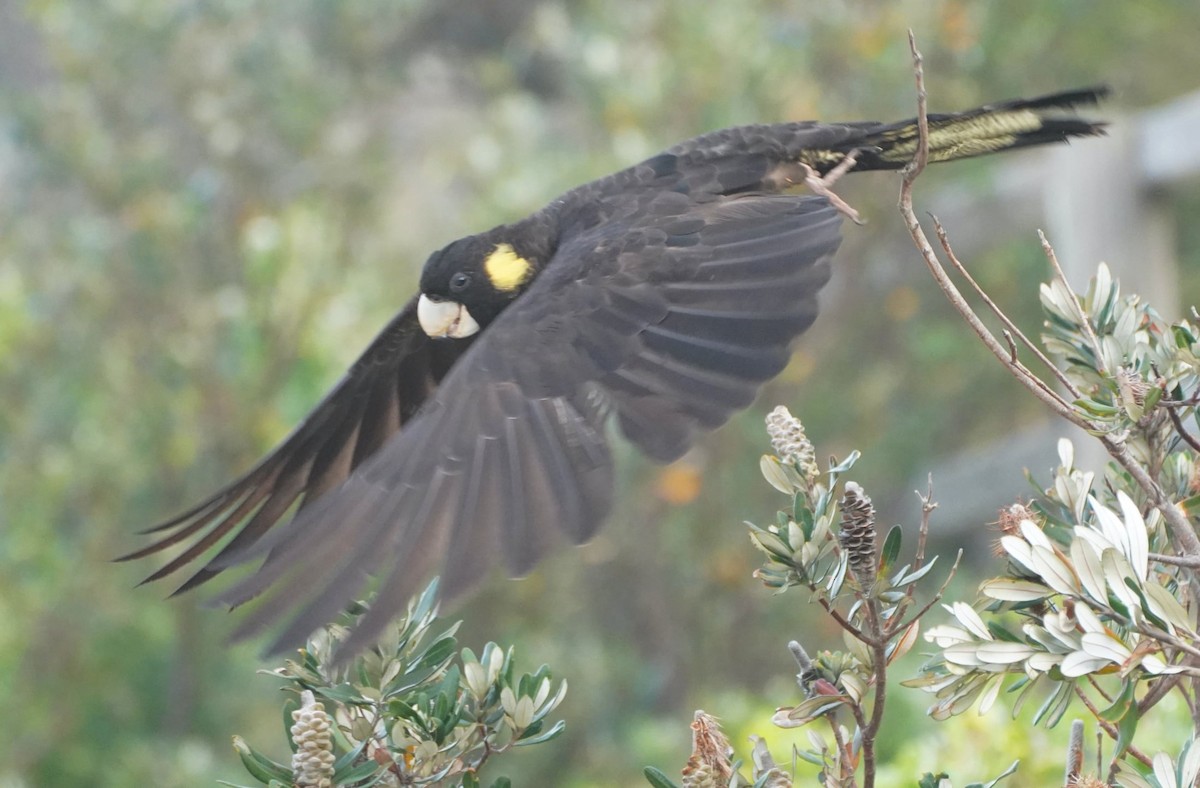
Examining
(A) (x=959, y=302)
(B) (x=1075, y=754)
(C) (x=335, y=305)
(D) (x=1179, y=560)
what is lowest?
(B) (x=1075, y=754)

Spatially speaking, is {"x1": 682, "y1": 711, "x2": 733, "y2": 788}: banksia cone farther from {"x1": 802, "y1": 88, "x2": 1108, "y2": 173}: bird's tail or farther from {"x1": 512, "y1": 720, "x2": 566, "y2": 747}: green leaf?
{"x1": 802, "y1": 88, "x2": 1108, "y2": 173}: bird's tail

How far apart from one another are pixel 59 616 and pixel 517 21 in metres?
4.01

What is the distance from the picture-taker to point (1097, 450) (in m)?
3.18

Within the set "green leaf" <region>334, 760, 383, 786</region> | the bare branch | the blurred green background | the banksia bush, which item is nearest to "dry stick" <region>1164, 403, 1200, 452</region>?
the bare branch

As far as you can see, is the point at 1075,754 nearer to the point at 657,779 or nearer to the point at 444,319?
the point at 657,779

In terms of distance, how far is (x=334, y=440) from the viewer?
2.14 meters

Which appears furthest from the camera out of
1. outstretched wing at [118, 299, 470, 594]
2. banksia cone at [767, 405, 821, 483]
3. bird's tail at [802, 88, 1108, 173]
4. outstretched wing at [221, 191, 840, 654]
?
bird's tail at [802, 88, 1108, 173]

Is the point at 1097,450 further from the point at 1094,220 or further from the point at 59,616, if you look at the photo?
the point at 59,616

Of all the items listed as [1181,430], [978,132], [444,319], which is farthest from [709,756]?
[978,132]

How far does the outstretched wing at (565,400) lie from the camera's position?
137 centimetres

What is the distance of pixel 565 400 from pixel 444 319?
0.67 m

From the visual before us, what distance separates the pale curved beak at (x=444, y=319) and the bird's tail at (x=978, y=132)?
65 centimetres

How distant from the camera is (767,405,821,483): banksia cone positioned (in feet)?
3.76

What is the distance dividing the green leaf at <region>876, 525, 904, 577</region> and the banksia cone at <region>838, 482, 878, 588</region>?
28 mm
